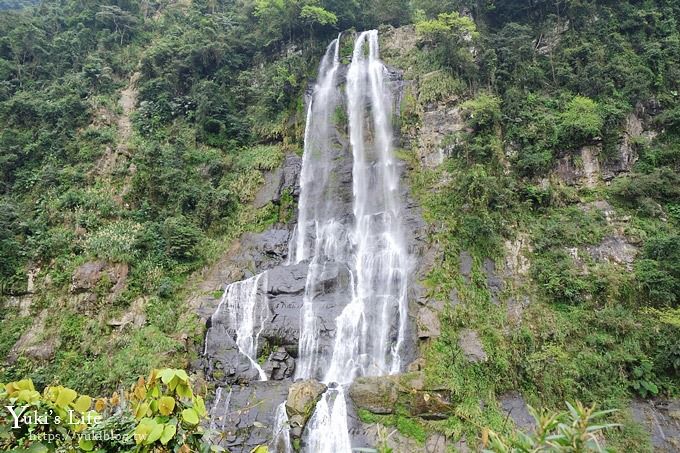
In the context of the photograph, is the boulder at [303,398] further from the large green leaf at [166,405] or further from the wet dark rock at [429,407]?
the large green leaf at [166,405]

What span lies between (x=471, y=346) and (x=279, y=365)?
5.44 m

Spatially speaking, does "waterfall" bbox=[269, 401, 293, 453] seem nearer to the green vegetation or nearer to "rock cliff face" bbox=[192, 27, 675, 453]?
"rock cliff face" bbox=[192, 27, 675, 453]

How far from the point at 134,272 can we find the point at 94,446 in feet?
46.1

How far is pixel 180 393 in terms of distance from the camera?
6.58 feet

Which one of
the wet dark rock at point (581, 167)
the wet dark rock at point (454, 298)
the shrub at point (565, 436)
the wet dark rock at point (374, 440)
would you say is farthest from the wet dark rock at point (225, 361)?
the wet dark rock at point (581, 167)

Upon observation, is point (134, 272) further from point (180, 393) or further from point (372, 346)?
point (180, 393)

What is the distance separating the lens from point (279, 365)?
12102mm

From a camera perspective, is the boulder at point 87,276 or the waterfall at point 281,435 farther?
the boulder at point 87,276

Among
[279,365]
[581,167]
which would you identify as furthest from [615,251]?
[279,365]

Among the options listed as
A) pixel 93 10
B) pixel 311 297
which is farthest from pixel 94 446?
pixel 93 10

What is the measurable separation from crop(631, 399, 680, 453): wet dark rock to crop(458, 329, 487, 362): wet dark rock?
361cm

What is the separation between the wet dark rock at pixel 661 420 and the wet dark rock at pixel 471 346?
3606mm

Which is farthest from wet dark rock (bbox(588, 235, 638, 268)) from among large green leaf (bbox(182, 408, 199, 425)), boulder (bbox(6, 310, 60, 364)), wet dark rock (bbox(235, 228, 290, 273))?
boulder (bbox(6, 310, 60, 364))

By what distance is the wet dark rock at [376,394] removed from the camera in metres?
10.1
